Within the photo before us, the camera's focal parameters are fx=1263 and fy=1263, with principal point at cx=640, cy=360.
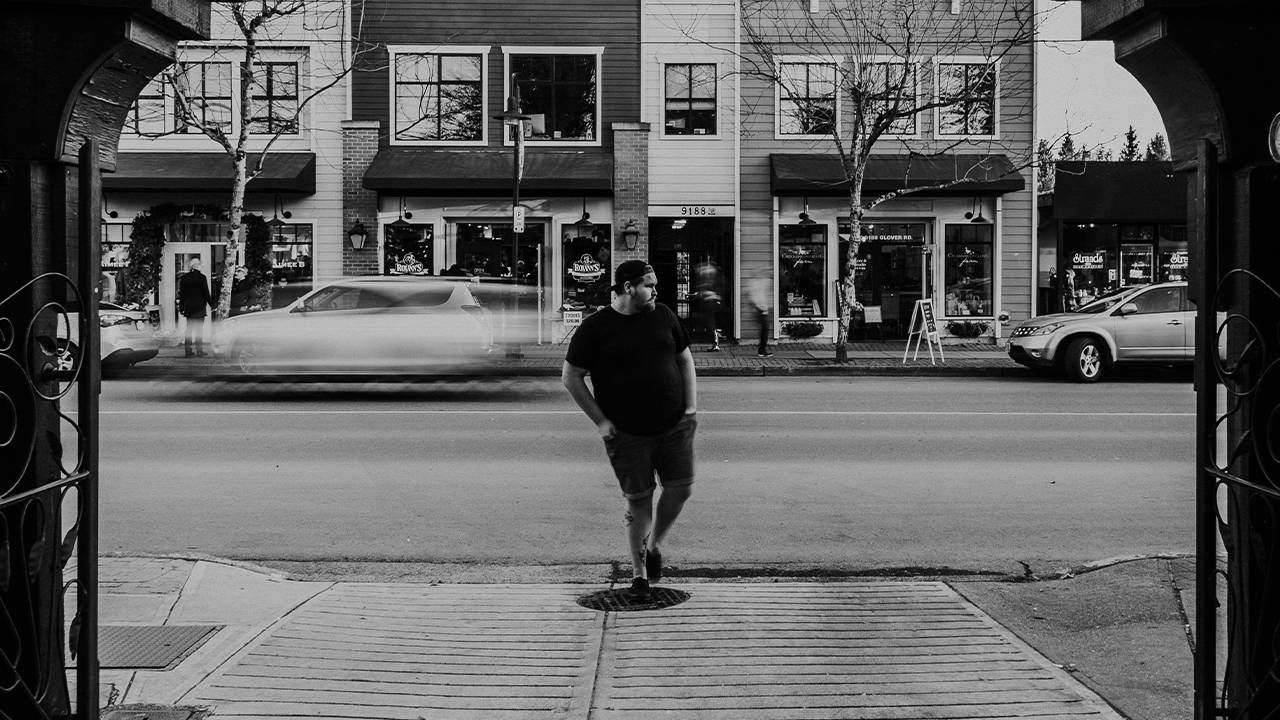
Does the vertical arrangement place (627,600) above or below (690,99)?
below

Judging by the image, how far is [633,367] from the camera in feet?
22.0

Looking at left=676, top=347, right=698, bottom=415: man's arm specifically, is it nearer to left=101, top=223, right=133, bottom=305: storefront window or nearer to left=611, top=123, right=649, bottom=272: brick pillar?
left=611, top=123, right=649, bottom=272: brick pillar

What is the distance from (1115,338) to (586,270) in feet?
37.6

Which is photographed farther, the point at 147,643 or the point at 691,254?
Answer: the point at 691,254

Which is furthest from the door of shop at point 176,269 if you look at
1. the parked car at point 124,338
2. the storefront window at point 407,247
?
the parked car at point 124,338

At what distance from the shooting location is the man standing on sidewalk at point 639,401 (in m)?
6.68

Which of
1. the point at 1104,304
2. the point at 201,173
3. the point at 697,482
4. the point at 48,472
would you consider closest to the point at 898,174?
the point at 1104,304

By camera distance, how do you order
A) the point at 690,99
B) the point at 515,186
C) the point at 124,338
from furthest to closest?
the point at 690,99 → the point at 515,186 → the point at 124,338

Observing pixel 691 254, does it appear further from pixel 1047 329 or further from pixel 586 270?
pixel 1047 329

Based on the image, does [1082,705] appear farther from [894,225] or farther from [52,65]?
[894,225]

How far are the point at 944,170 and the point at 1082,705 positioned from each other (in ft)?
76.1

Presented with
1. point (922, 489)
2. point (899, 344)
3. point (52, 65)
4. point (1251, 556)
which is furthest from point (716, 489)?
point (899, 344)

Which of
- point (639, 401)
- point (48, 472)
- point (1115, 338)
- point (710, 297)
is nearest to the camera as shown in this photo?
point (48, 472)

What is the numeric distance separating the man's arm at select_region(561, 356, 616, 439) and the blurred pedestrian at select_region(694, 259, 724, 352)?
17984 millimetres
